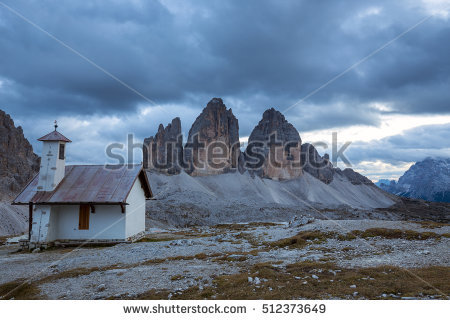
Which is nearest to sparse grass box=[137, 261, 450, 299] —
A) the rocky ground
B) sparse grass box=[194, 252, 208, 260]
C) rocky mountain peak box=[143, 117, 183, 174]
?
the rocky ground

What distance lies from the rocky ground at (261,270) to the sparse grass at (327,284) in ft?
0.10

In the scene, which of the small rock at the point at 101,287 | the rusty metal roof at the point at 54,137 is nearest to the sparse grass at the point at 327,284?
the small rock at the point at 101,287

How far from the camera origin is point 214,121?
189750 millimetres

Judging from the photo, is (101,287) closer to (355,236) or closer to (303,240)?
(303,240)

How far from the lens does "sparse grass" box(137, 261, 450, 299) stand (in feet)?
31.8

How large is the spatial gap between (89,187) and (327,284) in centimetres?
2394

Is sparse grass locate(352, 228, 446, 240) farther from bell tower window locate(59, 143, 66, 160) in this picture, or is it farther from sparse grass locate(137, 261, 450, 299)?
bell tower window locate(59, 143, 66, 160)

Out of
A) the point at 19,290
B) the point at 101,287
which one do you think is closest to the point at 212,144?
the point at 19,290

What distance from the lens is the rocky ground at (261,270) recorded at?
1041cm

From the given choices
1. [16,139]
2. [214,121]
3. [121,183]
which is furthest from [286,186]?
[121,183]

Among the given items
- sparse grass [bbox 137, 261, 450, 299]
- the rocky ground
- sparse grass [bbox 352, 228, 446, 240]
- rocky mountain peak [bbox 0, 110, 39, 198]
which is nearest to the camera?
sparse grass [bbox 137, 261, 450, 299]

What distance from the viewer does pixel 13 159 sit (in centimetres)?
12094

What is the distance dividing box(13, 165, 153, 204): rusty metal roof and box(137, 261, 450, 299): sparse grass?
17.3m

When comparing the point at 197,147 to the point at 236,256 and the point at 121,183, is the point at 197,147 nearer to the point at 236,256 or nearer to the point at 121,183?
the point at 121,183
